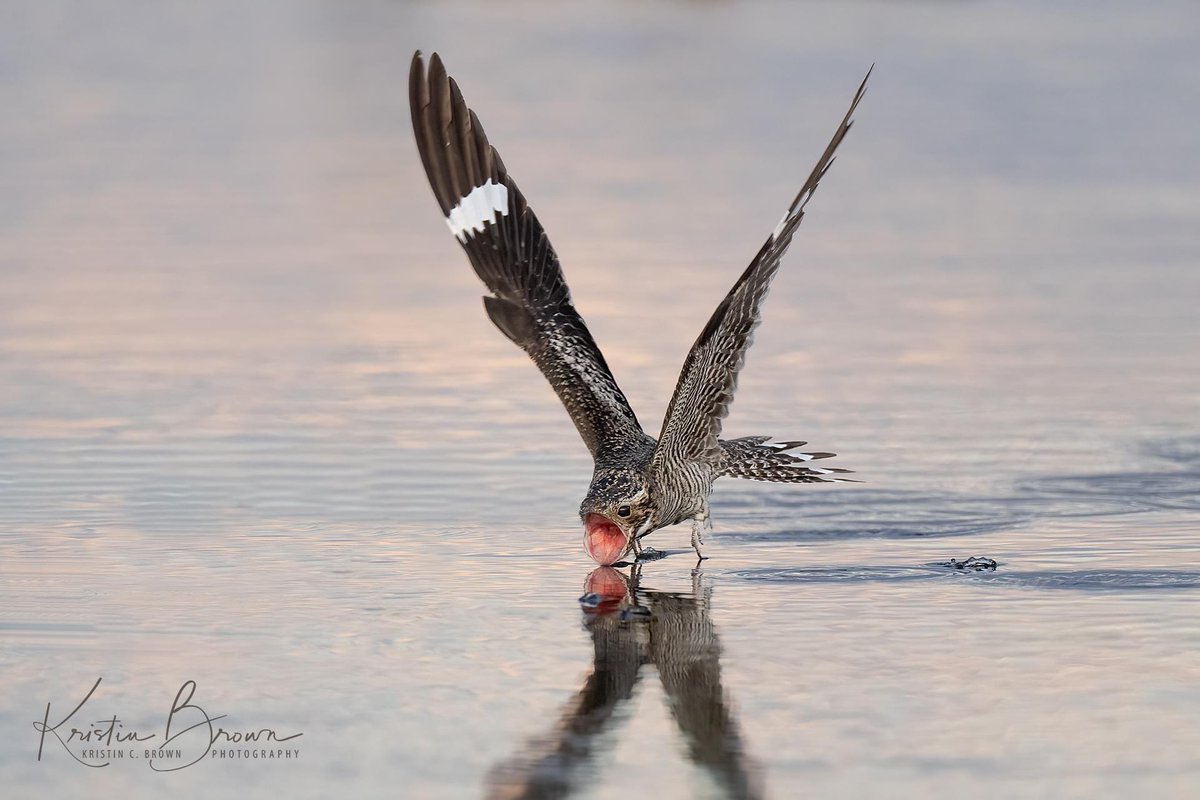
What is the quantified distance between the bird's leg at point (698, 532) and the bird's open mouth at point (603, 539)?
43 centimetres

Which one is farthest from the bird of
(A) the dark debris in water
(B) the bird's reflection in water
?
(A) the dark debris in water

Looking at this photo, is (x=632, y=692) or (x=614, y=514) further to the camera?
(x=614, y=514)

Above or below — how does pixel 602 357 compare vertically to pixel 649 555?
above

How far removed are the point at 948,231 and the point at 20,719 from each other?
11.7 meters

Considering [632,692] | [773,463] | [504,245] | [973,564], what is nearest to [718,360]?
[773,463]

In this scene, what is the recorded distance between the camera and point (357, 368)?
12.4 metres

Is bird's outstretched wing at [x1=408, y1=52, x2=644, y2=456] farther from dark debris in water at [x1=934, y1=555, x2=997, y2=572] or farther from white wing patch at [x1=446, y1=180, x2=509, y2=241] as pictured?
dark debris in water at [x1=934, y1=555, x2=997, y2=572]

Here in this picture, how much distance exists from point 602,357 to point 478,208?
109cm

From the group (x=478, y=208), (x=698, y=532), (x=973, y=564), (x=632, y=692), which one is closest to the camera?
(x=632, y=692)

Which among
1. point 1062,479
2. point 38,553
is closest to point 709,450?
point 1062,479

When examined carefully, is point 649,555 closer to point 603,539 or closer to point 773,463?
point 603,539

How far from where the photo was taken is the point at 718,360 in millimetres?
8336

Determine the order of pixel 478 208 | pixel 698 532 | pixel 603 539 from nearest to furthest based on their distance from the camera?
1. pixel 603 539
2. pixel 698 532
3. pixel 478 208

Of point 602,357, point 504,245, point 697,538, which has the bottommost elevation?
point 697,538
